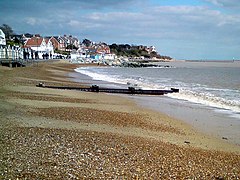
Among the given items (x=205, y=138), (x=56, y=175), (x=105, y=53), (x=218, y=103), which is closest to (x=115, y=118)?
(x=205, y=138)

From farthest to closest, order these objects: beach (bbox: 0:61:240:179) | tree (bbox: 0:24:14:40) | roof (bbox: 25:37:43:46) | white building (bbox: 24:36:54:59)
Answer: tree (bbox: 0:24:14:40), roof (bbox: 25:37:43:46), white building (bbox: 24:36:54:59), beach (bbox: 0:61:240:179)

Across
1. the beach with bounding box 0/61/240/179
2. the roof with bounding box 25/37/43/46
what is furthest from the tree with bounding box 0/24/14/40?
the beach with bounding box 0/61/240/179

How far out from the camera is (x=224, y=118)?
14.3 metres

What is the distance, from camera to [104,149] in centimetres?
758

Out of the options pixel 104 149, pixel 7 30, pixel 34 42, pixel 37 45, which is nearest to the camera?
pixel 104 149

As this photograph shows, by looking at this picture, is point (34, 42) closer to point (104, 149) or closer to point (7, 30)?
point (7, 30)

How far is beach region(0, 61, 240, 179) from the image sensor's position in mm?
6000

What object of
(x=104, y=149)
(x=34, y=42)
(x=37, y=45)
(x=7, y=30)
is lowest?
(x=104, y=149)

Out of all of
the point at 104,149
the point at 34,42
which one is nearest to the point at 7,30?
the point at 34,42

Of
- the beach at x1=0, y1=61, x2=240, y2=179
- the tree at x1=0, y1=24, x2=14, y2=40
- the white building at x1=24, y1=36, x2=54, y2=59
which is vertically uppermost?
the tree at x1=0, y1=24, x2=14, y2=40

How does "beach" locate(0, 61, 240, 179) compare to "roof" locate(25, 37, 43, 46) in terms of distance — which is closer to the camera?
"beach" locate(0, 61, 240, 179)

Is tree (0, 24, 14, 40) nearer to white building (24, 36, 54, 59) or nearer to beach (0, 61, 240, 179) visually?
white building (24, 36, 54, 59)

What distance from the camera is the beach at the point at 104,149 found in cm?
600

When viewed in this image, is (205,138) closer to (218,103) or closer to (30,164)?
(30,164)
